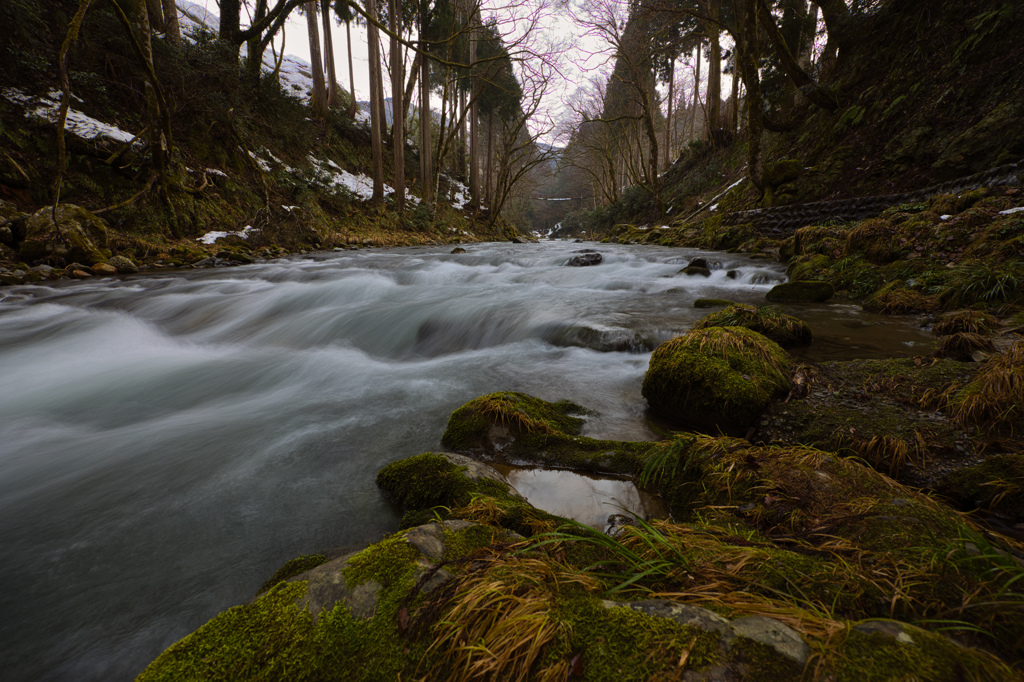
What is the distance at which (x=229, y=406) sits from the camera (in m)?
3.83

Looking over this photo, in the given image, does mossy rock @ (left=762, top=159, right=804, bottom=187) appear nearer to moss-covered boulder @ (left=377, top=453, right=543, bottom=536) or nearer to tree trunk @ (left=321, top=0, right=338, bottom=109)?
moss-covered boulder @ (left=377, top=453, right=543, bottom=536)

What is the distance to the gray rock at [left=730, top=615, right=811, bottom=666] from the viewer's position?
878 mm

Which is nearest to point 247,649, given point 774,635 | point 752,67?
point 774,635

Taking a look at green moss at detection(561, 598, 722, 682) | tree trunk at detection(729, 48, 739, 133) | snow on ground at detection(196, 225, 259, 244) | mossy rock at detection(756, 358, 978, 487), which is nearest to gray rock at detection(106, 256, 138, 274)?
snow on ground at detection(196, 225, 259, 244)

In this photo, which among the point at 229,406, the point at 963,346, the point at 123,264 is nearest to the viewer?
the point at 963,346

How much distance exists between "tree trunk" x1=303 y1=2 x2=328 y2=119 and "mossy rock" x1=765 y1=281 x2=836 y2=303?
2542cm

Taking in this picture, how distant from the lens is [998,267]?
459cm

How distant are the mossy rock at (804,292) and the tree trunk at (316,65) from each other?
25416 mm

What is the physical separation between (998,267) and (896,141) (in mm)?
7104

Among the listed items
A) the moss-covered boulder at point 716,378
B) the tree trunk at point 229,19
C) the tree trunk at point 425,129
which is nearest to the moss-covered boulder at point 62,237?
the tree trunk at point 229,19

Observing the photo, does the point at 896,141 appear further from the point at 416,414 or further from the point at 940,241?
the point at 416,414

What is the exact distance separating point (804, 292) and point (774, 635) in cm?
641

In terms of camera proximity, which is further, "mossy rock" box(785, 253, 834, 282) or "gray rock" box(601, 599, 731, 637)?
"mossy rock" box(785, 253, 834, 282)

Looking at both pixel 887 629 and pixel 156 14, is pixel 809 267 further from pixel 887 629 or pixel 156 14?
pixel 156 14
